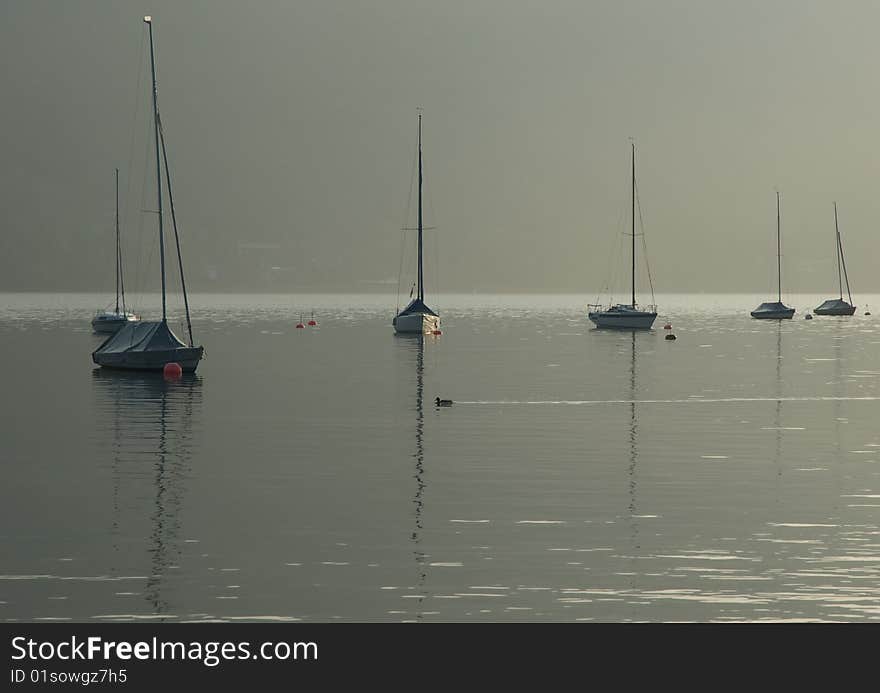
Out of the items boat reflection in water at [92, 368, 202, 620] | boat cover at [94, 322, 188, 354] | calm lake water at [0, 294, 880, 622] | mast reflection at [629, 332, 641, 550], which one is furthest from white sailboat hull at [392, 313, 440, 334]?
calm lake water at [0, 294, 880, 622]

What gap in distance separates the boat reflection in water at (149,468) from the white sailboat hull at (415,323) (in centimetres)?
6703

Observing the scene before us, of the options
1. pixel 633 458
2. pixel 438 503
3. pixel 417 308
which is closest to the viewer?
pixel 438 503

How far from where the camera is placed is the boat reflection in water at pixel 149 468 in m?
23.1

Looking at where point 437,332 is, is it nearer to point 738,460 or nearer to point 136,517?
point 738,460

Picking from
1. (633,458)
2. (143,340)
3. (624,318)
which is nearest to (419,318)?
(624,318)

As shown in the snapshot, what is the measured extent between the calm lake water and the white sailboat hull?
2672 inches

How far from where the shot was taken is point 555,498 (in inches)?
1216

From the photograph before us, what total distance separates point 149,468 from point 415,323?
330 ft

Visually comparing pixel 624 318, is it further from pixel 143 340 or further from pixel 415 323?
pixel 143 340

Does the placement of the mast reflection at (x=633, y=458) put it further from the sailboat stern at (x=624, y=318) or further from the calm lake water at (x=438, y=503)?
the sailboat stern at (x=624, y=318)

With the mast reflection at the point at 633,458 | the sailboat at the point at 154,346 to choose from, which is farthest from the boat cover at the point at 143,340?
the mast reflection at the point at 633,458

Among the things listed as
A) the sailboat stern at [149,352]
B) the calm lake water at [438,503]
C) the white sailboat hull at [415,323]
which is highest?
the white sailboat hull at [415,323]

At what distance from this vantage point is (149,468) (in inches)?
1415
